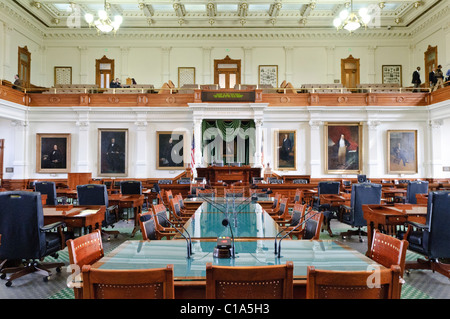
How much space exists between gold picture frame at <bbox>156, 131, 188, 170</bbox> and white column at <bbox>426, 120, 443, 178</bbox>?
1108 cm

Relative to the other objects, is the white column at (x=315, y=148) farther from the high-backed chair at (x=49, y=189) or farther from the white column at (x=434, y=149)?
the high-backed chair at (x=49, y=189)

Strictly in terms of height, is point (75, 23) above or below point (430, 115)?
above

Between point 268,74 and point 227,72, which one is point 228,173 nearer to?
point 227,72

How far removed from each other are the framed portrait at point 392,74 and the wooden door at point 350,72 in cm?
158

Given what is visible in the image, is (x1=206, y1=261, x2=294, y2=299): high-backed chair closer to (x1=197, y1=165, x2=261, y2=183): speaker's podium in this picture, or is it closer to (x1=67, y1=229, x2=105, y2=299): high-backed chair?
(x1=67, y1=229, x2=105, y2=299): high-backed chair

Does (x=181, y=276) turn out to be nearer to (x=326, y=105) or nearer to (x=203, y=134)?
(x=203, y=134)

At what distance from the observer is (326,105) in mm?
14523

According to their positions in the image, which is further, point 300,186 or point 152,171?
point 152,171

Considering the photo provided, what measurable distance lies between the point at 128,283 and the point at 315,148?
45.7 ft

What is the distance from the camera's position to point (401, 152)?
1469 centimetres

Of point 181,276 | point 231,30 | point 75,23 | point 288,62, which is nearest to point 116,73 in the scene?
point 75,23

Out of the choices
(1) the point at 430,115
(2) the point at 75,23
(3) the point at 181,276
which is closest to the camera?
(3) the point at 181,276

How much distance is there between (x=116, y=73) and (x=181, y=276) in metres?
18.4
